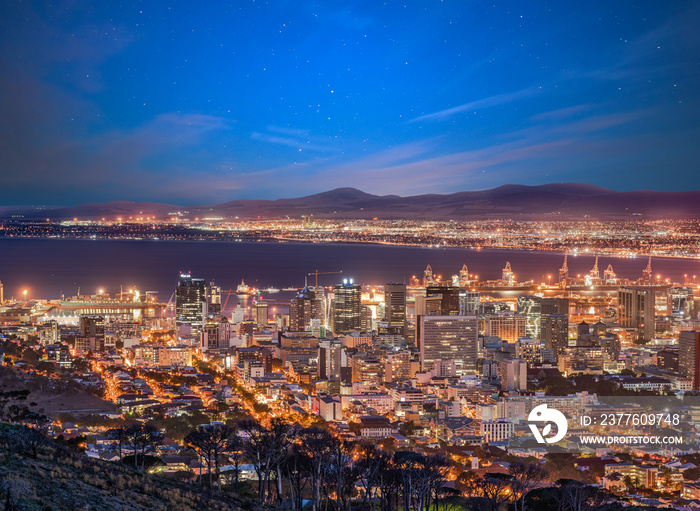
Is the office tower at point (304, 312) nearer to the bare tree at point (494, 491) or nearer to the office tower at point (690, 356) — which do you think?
the office tower at point (690, 356)

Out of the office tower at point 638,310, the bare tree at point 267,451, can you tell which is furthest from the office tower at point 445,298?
the bare tree at point 267,451

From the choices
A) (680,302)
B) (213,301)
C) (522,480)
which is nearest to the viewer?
(522,480)

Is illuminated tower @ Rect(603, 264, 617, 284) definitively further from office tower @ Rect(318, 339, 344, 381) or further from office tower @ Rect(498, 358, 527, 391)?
office tower @ Rect(318, 339, 344, 381)

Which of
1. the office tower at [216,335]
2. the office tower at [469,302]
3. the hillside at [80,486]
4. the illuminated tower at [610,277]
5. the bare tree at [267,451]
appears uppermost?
the hillside at [80,486]

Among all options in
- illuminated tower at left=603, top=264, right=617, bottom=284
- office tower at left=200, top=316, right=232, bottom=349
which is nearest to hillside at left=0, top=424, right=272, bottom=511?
office tower at left=200, top=316, right=232, bottom=349

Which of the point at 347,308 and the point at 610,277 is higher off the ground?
the point at 610,277

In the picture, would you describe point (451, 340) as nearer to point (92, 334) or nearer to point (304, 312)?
point (304, 312)

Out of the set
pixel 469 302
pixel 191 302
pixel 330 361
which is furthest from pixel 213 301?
pixel 330 361
